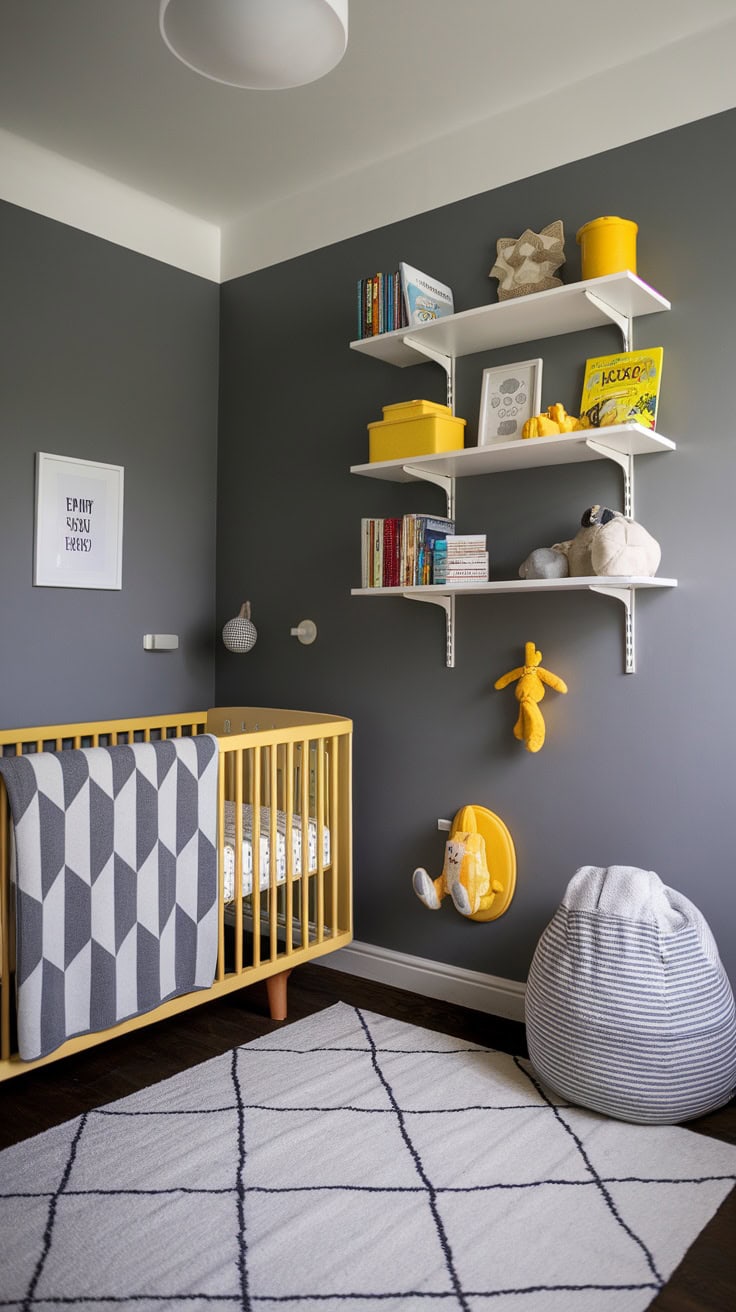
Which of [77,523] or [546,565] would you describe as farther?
[77,523]

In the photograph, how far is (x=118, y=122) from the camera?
8.63 ft

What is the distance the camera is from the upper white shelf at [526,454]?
2.17 metres

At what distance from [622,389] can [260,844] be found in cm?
143

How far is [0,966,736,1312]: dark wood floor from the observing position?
154cm

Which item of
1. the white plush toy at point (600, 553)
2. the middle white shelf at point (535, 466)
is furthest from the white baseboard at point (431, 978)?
the white plush toy at point (600, 553)

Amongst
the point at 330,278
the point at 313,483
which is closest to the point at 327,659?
the point at 313,483

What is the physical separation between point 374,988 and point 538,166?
2.32m

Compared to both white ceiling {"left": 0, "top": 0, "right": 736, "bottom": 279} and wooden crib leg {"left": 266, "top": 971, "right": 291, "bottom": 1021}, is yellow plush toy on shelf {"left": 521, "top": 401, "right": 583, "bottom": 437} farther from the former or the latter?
wooden crib leg {"left": 266, "top": 971, "right": 291, "bottom": 1021}

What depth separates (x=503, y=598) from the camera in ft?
8.53

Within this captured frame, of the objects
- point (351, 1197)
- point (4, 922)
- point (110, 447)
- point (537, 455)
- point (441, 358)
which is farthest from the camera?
point (110, 447)

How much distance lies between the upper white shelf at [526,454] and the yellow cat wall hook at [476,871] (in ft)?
3.04

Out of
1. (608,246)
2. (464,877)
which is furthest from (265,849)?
(608,246)

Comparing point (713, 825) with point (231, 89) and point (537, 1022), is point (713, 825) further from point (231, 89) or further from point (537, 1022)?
point (231, 89)

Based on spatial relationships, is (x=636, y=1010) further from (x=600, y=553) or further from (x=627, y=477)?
(x=627, y=477)
